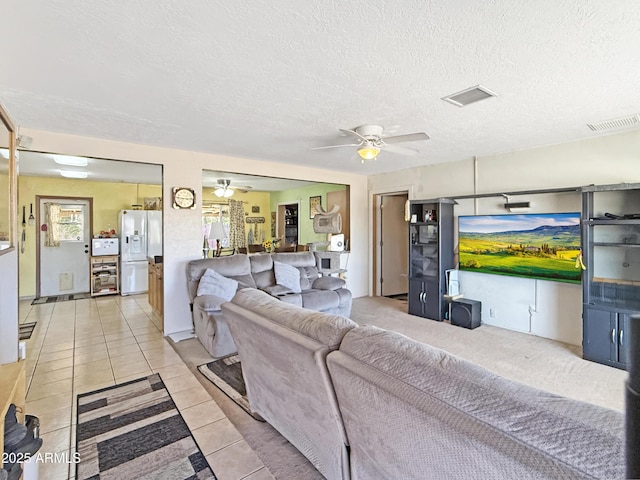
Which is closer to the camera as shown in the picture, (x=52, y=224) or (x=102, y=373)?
(x=102, y=373)

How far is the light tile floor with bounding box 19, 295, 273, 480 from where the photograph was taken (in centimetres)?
196

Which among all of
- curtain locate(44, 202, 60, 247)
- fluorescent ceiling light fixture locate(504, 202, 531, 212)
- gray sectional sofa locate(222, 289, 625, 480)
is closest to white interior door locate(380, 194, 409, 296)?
fluorescent ceiling light fixture locate(504, 202, 531, 212)

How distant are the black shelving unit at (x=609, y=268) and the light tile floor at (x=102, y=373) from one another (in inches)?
140

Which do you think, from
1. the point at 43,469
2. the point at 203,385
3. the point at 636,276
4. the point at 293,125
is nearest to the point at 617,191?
the point at 636,276

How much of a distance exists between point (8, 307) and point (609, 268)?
550 cm

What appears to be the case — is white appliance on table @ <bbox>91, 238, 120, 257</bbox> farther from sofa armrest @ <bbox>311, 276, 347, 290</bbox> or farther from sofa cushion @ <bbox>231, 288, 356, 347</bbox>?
sofa cushion @ <bbox>231, 288, 356, 347</bbox>

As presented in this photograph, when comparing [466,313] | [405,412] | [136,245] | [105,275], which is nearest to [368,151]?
[405,412]

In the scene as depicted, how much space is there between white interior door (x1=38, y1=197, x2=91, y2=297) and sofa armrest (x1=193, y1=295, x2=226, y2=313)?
4588 mm

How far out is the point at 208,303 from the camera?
3.55 meters

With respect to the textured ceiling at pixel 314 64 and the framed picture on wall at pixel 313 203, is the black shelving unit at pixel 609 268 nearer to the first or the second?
the textured ceiling at pixel 314 64

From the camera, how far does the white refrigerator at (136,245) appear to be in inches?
254

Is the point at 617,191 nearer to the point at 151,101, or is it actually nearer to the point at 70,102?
the point at 151,101

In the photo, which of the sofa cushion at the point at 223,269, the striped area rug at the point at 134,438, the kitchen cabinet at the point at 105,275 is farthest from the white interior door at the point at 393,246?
the kitchen cabinet at the point at 105,275

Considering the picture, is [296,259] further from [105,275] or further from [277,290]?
[105,275]
